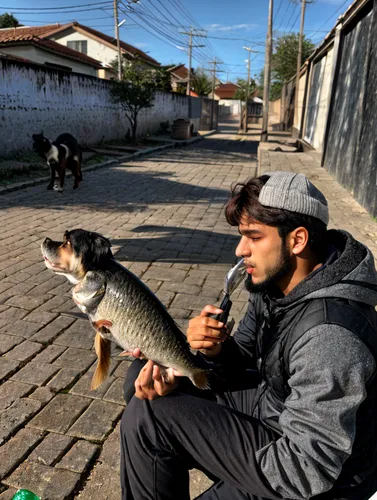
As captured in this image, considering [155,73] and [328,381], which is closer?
[328,381]

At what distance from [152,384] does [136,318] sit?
0.97ft

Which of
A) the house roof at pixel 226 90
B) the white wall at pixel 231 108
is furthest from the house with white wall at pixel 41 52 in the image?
the house roof at pixel 226 90

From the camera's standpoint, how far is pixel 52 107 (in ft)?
51.9

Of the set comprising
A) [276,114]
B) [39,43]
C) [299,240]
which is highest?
[39,43]

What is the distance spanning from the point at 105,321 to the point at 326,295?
0.97 m

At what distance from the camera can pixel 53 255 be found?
6.38 feet

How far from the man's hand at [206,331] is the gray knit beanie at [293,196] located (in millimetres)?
556

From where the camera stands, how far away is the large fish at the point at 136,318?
187 centimetres

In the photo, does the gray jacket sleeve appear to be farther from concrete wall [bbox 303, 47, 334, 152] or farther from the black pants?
concrete wall [bbox 303, 47, 334, 152]

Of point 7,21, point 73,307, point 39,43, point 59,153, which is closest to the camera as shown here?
point 73,307

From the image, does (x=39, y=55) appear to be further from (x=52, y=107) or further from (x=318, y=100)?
(x=318, y=100)

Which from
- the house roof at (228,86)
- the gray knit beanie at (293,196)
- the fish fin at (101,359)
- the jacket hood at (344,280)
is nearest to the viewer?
the jacket hood at (344,280)

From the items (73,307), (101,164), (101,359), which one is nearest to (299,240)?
(101,359)

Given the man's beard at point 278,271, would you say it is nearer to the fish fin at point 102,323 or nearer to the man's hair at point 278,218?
the man's hair at point 278,218
